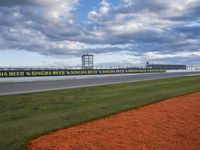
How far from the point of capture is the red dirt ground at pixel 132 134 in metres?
6.47

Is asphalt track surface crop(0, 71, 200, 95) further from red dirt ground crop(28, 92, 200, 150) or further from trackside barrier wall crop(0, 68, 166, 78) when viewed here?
red dirt ground crop(28, 92, 200, 150)

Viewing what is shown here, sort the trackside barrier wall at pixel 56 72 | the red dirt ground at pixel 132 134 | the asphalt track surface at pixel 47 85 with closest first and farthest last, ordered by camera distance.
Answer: the red dirt ground at pixel 132 134 → the asphalt track surface at pixel 47 85 → the trackside barrier wall at pixel 56 72

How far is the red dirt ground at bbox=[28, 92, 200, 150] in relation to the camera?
6.47m

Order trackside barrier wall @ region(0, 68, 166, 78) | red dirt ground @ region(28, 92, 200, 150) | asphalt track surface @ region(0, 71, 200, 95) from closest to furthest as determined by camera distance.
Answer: red dirt ground @ region(28, 92, 200, 150)
asphalt track surface @ region(0, 71, 200, 95)
trackside barrier wall @ region(0, 68, 166, 78)

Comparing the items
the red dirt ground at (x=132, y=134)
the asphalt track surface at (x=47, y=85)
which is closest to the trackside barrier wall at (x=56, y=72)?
the asphalt track surface at (x=47, y=85)

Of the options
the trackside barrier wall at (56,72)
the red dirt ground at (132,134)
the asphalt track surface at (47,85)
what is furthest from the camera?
the trackside barrier wall at (56,72)

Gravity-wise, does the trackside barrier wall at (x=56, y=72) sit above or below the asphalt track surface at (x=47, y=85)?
above

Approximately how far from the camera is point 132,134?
→ 750 cm

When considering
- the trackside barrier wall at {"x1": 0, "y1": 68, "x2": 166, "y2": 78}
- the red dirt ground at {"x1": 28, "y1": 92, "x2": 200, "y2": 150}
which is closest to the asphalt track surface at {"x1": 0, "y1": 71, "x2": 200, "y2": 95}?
the trackside barrier wall at {"x1": 0, "y1": 68, "x2": 166, "y2": 78}

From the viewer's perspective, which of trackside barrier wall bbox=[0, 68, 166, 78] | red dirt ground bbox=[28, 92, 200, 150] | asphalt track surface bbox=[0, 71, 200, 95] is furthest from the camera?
trackside barrier wall bbox=[0, 68, 166, 78]

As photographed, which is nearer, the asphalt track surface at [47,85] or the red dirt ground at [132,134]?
the red dirt ground at [132,134]

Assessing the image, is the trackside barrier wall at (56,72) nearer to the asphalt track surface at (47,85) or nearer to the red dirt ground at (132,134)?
the asphalt track surface at (47,85)

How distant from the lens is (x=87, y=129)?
8.02 metres

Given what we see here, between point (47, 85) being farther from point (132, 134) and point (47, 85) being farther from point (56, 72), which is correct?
point (132, 134)
